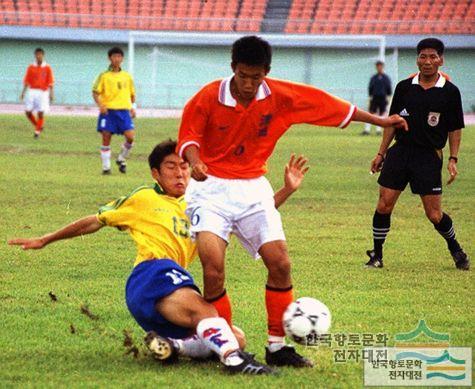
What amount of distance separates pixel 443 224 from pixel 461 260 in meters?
0.37

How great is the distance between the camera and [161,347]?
6246 millimetres

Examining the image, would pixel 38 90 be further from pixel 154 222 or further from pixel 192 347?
pixel 192 347

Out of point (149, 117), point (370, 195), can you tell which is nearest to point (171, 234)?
point (370, 195)

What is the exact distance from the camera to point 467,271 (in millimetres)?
10148

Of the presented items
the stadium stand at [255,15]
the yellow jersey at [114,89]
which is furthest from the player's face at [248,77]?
the stadium stand at [255,15]

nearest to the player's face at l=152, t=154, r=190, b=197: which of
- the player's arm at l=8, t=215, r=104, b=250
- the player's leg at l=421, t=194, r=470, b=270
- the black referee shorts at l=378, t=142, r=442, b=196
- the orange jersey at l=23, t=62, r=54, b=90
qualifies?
the player's arm at l=8, t=215, r=104, b=250

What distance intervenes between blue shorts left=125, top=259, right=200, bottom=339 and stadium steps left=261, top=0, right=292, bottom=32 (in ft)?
126

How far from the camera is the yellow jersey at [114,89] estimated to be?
19.6 m

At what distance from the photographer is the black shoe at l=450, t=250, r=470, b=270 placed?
10.3m

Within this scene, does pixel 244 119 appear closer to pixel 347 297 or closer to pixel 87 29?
pixel 347 297

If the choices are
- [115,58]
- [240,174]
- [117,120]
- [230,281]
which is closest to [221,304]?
[240,174]

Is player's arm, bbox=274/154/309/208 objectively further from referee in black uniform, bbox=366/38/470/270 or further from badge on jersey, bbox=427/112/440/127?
badge on jersey, bbox=427/112/440/127

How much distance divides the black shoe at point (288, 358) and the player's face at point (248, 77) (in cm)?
148

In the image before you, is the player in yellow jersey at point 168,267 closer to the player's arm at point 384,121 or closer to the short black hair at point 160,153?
the short black hair at point 160,153
